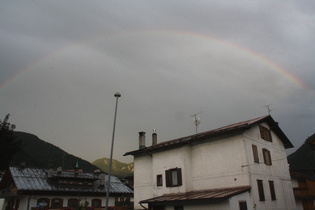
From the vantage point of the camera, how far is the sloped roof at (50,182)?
3353cm

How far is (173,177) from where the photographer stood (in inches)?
956

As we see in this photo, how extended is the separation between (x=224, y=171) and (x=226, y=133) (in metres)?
3.13

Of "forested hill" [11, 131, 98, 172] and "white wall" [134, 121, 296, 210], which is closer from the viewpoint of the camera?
"white wall" [134, 121, 296, 210]

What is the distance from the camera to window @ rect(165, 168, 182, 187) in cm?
2344

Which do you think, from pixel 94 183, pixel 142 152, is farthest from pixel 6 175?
pixel 142 152

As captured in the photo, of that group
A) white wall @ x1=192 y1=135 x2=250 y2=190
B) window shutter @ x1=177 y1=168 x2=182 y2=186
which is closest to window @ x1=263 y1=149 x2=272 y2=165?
white wall @ x1=192 y1=135 x2=250 y2=190

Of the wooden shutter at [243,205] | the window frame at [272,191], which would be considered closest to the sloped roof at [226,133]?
the window frame at [272,191]

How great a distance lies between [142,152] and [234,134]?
10961mm

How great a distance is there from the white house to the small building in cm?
1064

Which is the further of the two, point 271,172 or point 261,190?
point 271,172

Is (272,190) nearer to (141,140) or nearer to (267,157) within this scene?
(267,157)

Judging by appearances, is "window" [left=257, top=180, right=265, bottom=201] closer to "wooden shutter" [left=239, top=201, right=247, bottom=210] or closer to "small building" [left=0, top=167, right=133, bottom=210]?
"wooden shutter" [left=239, top=201, right=247, bottom=210]

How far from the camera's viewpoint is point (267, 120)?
2556cm

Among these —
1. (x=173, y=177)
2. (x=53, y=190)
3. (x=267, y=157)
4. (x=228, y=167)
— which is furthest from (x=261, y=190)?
(x=53, y=190)
